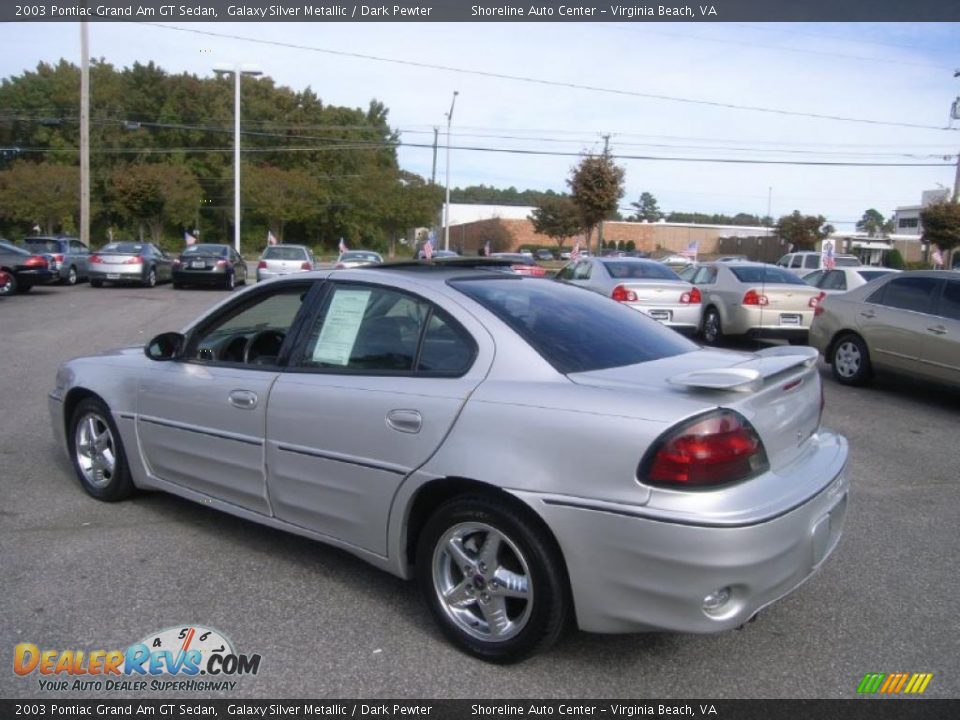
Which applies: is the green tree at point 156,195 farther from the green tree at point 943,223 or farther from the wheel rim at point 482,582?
the wheel rim at point 482,582

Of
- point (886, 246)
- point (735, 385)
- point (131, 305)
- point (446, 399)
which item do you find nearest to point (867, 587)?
point (735, 385)

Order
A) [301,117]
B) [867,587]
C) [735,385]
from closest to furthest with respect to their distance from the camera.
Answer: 1. [735,385]
2. [867,587]
3. [301,117]

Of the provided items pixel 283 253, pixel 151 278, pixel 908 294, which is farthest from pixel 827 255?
pixel 151 278

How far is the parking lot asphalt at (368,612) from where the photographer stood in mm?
3150

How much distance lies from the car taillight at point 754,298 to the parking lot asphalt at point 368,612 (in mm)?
7402

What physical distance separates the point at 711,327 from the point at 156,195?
41.3m

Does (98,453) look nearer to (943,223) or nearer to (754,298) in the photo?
(754,298)

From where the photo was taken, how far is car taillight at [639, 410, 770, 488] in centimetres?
284

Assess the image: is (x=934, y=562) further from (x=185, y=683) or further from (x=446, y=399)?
(x=185, y=683)

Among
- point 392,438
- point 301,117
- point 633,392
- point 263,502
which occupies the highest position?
point 301,117

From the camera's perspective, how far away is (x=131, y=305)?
60.7ft

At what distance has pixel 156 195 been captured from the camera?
4738 cm

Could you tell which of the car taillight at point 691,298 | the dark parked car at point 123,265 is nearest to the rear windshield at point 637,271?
the car taillight at point 691,298
